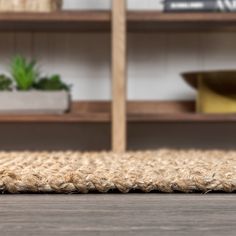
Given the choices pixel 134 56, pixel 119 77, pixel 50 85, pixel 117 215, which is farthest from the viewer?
pixel 134 56

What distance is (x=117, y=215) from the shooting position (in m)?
0.45

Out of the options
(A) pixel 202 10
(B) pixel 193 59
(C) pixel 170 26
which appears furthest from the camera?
(B) pixel 193 59

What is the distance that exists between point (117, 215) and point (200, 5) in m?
1.52

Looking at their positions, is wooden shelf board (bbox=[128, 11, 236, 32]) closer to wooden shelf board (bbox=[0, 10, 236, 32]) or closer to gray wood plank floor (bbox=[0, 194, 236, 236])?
wooden shelf board (bbox=[0, 10, 236, 32])

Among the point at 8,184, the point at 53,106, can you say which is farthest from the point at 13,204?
the point at 53,106

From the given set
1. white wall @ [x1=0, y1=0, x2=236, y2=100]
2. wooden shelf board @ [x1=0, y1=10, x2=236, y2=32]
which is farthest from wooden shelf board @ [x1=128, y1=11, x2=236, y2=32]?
white wall @ [x1=0, y1=0, x2=236, y2=100]

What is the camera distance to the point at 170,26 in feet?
6.82

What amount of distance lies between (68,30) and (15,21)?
31 centimetres

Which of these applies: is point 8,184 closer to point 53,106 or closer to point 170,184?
point 170,184

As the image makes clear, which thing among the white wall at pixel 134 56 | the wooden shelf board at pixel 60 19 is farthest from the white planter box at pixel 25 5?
the white wall at pixel 134 56

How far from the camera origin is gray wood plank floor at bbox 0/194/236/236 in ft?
1.39

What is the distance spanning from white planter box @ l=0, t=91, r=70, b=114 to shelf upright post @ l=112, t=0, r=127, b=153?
168 mm

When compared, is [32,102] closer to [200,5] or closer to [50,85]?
[50,85]

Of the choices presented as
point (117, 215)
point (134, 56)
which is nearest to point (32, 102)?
point (134, 56)
